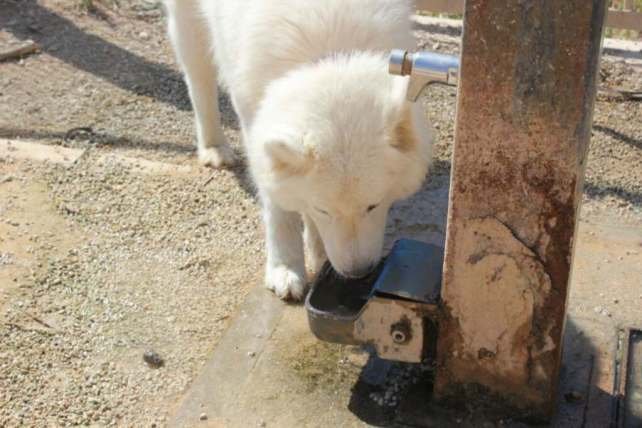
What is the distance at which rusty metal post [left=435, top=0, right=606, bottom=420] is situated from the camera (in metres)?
2.74

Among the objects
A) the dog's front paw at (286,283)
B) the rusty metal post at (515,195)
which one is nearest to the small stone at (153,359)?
the dog's front paw at (286,283)

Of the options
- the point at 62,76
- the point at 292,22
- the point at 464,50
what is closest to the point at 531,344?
the point at 464,50

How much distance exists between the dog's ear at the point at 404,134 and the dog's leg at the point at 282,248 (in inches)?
34.3

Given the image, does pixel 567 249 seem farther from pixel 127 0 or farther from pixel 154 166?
pixel 127 0

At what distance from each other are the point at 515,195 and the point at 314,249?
1.73 metres

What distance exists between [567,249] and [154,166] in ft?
10.5

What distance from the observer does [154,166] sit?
5605mm

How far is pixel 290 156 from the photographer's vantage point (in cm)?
359

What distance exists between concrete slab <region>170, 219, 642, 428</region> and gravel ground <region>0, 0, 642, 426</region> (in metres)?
0.17

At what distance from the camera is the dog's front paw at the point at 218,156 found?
18.5ft

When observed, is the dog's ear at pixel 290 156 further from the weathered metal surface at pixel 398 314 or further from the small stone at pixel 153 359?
the small stone at pixel 153 359

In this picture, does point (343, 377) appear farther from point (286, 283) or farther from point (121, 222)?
point (121, 222)

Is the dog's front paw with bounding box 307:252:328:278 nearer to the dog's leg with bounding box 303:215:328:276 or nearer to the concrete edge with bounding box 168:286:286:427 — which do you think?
the dog's leg with bounding box 303:215:328:276

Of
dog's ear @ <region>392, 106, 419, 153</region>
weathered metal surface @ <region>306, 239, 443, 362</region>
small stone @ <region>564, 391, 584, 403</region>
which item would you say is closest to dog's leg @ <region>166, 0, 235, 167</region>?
dog's ear @ <region>392, 106, 419, 153</region>
